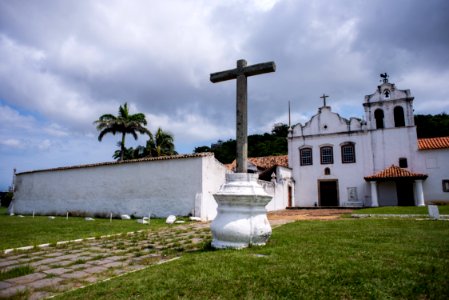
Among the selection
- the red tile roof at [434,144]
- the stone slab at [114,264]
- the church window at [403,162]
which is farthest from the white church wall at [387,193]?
the stone slab at [114,264]

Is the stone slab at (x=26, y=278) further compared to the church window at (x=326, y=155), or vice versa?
the church window at (x=326, y=155)

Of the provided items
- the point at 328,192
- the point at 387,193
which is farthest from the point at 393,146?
the point at 328,192

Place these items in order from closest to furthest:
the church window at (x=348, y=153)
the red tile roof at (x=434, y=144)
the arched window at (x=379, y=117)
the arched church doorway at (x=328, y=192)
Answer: the red tile roof at (x=434, y=144) < the arched window at (x=379, y=117) < the church window at (x=348, y=153) < the arched church doorway at (x=328, y=192)

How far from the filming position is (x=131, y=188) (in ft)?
52.5

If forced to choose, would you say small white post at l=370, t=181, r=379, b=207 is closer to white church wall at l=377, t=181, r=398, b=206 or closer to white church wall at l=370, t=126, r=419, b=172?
white church wall at l=377, t=181, r=398, b=206

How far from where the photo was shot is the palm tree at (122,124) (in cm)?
2577

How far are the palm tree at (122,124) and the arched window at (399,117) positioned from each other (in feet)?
67.5

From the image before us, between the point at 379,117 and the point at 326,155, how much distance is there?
5.03 m

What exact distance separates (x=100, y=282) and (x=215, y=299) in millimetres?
1590

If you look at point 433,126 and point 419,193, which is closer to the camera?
point 419,193

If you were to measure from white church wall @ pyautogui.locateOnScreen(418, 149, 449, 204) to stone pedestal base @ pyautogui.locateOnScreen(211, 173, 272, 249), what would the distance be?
21350 mm

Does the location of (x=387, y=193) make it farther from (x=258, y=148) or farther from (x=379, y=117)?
(x=258, y=148)

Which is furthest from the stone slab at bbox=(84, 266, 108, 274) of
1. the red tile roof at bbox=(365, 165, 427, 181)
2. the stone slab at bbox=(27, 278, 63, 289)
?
the red tile roof at bbox=(365, 165, 427, 181)

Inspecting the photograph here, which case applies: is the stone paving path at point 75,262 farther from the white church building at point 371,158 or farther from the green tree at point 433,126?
the green tree at point 433,126
